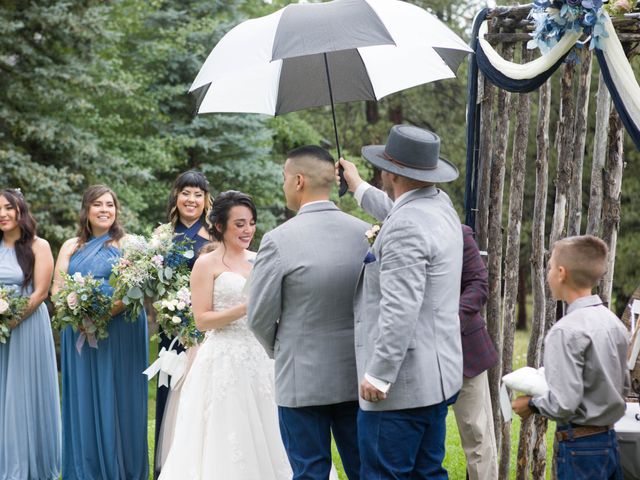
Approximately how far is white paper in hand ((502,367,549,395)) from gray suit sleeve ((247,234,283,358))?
1180 mm

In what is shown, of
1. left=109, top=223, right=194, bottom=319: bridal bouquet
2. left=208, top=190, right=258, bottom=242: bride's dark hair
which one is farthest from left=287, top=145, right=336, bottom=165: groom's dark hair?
left=109, top=223, right=194, bottom=319: bridal bouquet

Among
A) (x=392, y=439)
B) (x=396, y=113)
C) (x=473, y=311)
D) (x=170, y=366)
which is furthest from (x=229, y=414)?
(x=396, y=113)

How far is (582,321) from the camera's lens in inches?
159

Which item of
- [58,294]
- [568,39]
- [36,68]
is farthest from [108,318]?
[36,68]

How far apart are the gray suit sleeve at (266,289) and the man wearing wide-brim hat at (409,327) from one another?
0.42 m

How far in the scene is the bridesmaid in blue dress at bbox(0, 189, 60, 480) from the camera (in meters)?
7.34

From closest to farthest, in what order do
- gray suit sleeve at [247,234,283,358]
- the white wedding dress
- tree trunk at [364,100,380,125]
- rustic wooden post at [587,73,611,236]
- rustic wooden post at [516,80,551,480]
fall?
gray suit sleeve at [247,234,283,358]
rustic wooden post at [587,73,611,236]
the white wedding dress
rustic wooden post at [516,80,551,480]
tree trunk at [364,100,380,125]

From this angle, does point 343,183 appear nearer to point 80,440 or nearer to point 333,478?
point 333,478

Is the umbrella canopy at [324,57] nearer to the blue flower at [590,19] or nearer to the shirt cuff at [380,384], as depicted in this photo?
the blue flower at [590,19]

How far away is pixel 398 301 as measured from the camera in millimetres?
4027

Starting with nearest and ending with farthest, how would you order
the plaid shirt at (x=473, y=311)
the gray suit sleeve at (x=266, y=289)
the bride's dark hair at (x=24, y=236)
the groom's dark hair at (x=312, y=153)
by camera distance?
→ the gray suit sleeve at (x=266, y=289) → the groom's dark hair at (x=312, y=153) → the plaid shirt at (x=473, y=311) → the bride's dark hair at (x=24, y=236)

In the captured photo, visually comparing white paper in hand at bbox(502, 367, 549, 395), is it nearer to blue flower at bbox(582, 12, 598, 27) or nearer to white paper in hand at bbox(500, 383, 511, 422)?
white paper in hand at bbox(500, 383, 511, 422)

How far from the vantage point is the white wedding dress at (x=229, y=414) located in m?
5.86

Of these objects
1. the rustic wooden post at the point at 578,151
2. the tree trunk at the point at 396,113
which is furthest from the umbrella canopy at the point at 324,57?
the tree trunk at the point at 396,113
